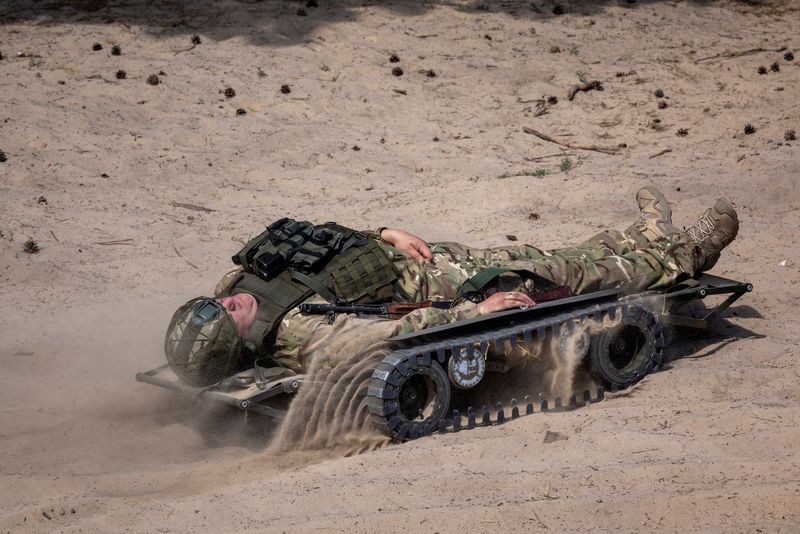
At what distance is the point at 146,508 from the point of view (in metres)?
6.54

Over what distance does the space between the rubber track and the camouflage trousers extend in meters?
0.53

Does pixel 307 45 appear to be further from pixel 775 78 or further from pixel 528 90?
pixel 775 78

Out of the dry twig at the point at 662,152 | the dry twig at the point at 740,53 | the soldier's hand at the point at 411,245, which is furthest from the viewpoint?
the dry twig at the point at 740,53

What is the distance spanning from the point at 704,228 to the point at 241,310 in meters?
3.62

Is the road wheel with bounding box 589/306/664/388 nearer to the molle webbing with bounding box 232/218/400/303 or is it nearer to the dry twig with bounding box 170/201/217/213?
the molle webbing with bounding box 232/218/400/303

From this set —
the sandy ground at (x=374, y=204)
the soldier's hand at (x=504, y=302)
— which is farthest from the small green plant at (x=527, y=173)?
the soldier's hand at (x=504, y=302)

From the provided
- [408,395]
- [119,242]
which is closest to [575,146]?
[119,242]

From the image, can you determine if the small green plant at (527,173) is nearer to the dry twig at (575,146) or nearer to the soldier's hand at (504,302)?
the dry twig at (575,146)

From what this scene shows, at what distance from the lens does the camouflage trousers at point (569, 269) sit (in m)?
8.50

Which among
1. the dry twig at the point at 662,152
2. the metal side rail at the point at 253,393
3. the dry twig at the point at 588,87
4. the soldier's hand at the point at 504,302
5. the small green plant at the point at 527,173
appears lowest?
the metal side rail at the point at 253,393

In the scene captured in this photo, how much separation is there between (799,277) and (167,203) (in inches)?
247

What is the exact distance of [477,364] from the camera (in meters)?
7.53

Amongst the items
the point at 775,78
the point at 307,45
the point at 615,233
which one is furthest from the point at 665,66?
the point at 615,233

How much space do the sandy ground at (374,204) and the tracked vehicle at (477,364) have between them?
0.17m
